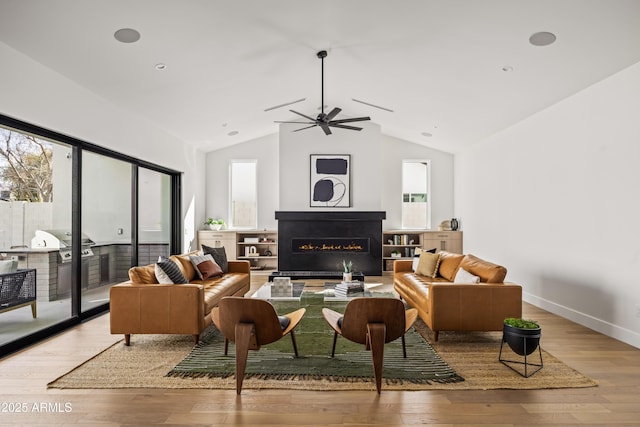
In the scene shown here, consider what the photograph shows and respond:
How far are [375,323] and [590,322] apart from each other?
311 cm

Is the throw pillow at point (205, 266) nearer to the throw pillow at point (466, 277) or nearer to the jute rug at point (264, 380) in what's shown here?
the jute rug at point (264, 380)

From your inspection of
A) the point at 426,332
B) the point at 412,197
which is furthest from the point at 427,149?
the point at 426,332

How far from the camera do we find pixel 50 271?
4234mm

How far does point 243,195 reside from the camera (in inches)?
359

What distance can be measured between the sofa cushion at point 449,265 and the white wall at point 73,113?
15.8 ft

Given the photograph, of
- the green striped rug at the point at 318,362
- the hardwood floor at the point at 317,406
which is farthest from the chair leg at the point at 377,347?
the green striped rug at the point at 318,362

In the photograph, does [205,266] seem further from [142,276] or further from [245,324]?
[245,324]

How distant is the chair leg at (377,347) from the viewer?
9.10 feet

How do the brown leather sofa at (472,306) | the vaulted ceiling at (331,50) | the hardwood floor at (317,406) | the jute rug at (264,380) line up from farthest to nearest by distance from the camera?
the brown leather sofa at (472,306), the vaulted ceiling at (331,50), the jute rug at (264,380), the hardwood floor at (317,406)

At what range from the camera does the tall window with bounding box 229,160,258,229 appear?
29.8 ft

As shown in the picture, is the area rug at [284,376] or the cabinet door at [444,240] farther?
the cabinet door at [444,240]

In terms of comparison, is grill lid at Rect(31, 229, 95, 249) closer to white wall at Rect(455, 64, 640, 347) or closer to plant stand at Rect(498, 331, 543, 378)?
plant stand at Rect(498, 331, 543, 378)

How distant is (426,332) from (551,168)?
2.87 meters

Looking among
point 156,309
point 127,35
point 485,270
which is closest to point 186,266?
point 156,309
